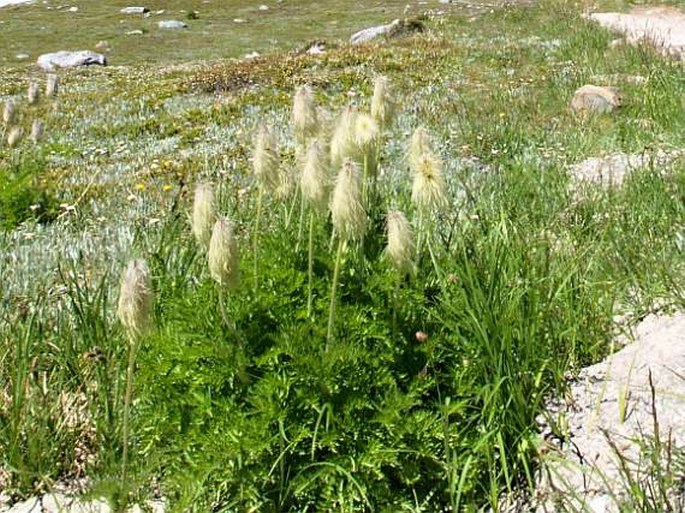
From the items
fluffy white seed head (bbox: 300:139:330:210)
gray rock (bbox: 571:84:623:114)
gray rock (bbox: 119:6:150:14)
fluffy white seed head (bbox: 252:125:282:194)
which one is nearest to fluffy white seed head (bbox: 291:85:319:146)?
fluffy white seed head (bbox: 252:125:282:194)

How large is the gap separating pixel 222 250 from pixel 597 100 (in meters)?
10.0

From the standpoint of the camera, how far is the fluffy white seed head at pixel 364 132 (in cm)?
327

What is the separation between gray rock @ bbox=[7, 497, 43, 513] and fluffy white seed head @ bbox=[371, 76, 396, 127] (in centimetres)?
247

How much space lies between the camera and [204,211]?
2.88 metres

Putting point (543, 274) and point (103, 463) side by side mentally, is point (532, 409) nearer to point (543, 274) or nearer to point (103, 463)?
point (543, 274)

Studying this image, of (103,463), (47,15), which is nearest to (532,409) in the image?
(103,463)

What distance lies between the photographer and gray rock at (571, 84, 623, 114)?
36.6 ft

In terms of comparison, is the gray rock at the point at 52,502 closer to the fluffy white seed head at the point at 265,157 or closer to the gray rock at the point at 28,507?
the gray rock at the point at 28,507

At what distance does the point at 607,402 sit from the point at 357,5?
62744mm

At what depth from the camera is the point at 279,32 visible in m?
50.3

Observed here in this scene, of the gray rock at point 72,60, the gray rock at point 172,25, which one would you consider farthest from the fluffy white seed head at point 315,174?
the gray rock at point 172,25

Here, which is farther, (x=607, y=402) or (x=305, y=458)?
(x=607, y=402)

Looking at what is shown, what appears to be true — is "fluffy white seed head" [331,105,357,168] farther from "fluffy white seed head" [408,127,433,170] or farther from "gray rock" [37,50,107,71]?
"gray rock" [37,50,107,71]

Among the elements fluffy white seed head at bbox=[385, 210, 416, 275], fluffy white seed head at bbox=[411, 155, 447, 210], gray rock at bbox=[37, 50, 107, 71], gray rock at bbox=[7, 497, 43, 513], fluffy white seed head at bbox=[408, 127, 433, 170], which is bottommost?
gray rock at bbox=[37, 50, 107, 71]
